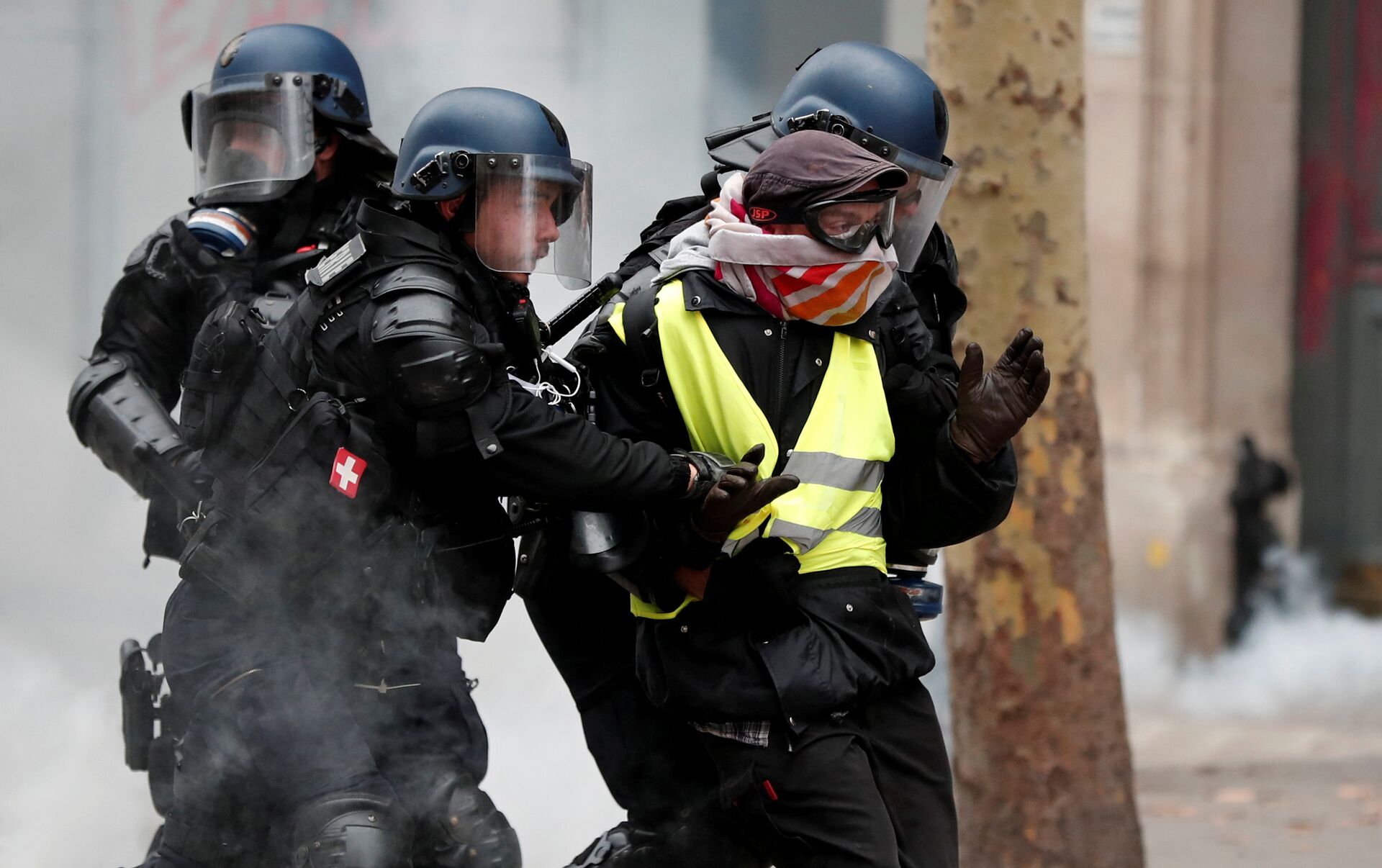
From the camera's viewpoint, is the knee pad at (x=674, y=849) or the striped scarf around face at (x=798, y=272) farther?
the knee pad at (x=674, y=849)

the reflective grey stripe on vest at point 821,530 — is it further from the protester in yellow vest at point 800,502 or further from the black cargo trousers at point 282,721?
the black cargo trousers at point 282,721

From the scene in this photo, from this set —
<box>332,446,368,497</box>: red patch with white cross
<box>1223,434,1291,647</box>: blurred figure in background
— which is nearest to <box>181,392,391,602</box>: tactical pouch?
<box>332,446,368,497</box>: red patch with white cross

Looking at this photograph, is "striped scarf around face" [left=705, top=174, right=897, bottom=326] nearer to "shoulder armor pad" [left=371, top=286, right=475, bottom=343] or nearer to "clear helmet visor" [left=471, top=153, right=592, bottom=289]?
"clear helmet visor" [left=471, top=153, right=592, bottom=289]

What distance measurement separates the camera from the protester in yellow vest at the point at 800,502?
2.77 metres

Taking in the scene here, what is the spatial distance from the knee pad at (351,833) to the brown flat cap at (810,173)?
1.20 metres

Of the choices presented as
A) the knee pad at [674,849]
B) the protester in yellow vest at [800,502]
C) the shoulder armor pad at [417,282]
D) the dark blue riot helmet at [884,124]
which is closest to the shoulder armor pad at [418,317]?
the shoulder armor pad at [417,282]

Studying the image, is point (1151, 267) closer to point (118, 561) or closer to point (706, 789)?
point (118, 561)

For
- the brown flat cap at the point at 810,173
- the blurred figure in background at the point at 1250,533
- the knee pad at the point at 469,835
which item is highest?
the brown flat cap at the point at 810,173

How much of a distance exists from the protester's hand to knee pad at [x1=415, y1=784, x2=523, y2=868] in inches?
30.1

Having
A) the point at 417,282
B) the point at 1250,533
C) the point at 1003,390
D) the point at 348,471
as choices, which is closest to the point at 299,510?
the point at 348,471

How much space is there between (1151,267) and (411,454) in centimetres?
587

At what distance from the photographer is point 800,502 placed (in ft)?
9.25

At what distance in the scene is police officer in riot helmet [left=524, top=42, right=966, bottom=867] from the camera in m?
3.25

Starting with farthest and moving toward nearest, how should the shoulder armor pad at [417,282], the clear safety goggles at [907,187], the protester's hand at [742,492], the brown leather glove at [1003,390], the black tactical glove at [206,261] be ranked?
the black tactical glove at [206,261] < the clear safety goggles at [907,187] < the brown leather glove at [1003,390] < the shoulder armor pad at [417,282] < the protester's hand at [742,492]
